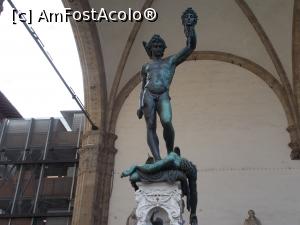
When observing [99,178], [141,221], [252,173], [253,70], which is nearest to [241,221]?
[252,173]

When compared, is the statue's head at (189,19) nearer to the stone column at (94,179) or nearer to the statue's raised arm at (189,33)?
the statue's raised arm at (189,33)

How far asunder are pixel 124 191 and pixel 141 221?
272 inches

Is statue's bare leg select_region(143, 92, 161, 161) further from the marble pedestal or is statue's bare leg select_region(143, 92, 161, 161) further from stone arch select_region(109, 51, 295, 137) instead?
stone arch select_region(109, 51, 295, 137)

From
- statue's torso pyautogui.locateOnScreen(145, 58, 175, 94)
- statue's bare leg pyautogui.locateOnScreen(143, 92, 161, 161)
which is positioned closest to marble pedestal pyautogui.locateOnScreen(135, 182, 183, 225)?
statue's bare leg pyautogui.locateOnScreen(143, 92, 161, 161)

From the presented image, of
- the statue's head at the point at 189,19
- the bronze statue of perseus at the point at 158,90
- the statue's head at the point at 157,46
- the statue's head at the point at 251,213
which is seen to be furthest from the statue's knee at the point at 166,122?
the statue's head at the point at 251,213

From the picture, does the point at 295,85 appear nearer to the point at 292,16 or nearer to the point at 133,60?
the point at 292,16

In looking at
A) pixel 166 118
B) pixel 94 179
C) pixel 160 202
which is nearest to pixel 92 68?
pixel 94 179

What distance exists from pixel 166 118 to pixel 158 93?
258mm

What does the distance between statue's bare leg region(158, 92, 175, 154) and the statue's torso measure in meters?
0.07

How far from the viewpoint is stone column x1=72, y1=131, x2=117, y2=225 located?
31.1 ft

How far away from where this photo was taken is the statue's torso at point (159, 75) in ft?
12.3

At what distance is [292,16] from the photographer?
1032cm

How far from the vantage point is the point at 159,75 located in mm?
3822

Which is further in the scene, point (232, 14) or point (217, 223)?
point (232, 14)
